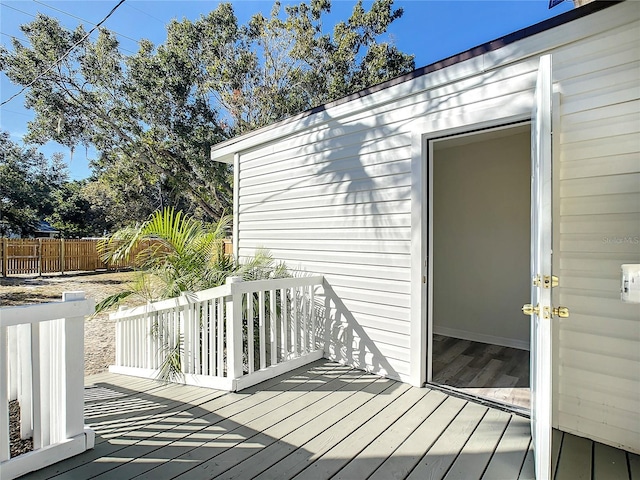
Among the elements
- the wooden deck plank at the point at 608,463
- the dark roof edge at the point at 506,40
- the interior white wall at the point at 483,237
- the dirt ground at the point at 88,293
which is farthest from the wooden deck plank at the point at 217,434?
the dark roof edge at the point at 506,40

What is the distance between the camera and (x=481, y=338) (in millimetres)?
4035

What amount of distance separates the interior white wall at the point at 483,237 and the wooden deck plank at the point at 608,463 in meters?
1.91

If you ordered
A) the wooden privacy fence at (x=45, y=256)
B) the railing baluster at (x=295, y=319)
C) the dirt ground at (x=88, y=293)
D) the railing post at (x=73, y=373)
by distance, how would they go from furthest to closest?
1. the wooden privacy fence at (x=45, y=256)
2. the dirt ground at (x=88, y=293)
3. the railing baluster at (x=295, y=319)
4. the railing post at (x=73, y=373)

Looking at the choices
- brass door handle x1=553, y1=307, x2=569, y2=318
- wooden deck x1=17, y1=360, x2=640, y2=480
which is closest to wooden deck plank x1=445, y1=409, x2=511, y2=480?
wooden deck x1=17, y1=360, x2=640, y2=480

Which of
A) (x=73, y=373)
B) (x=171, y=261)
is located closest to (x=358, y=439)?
(x=73, y=373)

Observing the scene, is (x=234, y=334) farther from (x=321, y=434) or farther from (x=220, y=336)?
(x=321, y=434)

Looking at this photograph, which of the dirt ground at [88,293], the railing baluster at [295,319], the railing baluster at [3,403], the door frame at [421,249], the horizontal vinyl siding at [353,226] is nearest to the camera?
the railing baluster at [3,403]

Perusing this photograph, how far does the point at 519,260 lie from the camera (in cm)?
382

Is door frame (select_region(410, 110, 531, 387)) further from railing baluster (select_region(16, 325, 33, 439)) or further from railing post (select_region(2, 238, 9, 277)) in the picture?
railing post (select_region(2, 238, 9, 277))

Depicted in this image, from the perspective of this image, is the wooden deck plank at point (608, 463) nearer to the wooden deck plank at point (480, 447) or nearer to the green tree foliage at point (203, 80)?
the wooden deck plank at point (480, 447)

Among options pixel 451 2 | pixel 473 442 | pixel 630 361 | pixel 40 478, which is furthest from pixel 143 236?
pixel 451 2

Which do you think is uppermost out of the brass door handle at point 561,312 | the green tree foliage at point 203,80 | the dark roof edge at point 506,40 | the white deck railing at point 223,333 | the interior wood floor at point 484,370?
the green tree foliage at point 203,80

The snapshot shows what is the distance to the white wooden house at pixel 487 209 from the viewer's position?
1.92 metres

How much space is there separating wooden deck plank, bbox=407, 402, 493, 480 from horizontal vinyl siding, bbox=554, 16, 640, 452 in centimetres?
51
